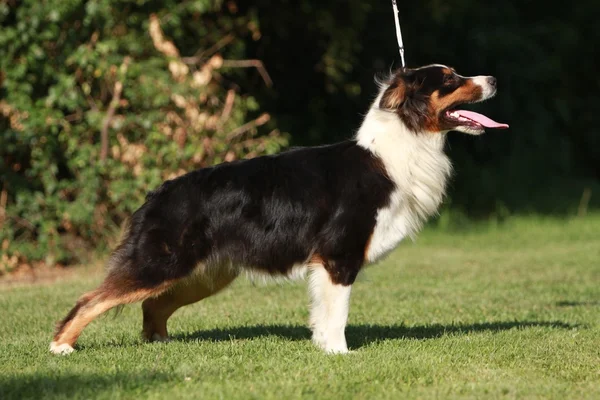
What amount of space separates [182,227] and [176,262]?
0.25m

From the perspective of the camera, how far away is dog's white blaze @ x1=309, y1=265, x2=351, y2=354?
22.4ft

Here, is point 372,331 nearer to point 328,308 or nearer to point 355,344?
point 355,344

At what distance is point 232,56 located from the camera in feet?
51.8

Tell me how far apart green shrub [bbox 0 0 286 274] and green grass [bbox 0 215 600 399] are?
3.44 ft

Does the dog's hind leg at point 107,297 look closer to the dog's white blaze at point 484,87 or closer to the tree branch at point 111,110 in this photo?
the dog's white blaze at point 484,87

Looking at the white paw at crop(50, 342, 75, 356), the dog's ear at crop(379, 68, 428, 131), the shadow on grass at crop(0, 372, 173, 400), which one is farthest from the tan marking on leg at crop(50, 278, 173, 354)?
the dog's ear at crop(379, 68, 428, 131)

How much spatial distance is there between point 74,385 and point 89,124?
822cm

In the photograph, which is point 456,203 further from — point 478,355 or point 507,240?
point 478,355

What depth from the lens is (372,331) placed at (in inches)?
320

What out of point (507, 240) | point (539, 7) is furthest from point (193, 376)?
point (539, 7)

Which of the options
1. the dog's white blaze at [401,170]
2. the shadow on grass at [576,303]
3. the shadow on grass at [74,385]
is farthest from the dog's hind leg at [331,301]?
the shadow on grass at [576,303]

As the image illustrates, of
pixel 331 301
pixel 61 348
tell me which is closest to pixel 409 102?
pixel 331 301

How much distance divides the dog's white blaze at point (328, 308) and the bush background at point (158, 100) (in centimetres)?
345

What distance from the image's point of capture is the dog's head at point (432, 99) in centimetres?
695
